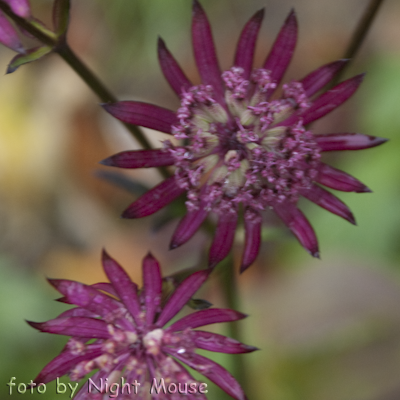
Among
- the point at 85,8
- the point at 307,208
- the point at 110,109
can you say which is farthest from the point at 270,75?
the point at 85,8

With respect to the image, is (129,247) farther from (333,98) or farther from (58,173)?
(333,98)

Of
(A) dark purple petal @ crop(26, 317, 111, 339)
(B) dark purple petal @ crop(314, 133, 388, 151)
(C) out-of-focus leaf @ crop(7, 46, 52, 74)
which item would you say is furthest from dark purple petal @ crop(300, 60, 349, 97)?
(A) dark purple petal @ crop(26, 317, 111, 339)

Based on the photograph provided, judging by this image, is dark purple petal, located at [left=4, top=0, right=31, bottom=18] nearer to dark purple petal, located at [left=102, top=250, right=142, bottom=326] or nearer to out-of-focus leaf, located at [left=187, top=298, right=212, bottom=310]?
dark purple petal, located at [left=102, top=250, right=142, bottom=326]

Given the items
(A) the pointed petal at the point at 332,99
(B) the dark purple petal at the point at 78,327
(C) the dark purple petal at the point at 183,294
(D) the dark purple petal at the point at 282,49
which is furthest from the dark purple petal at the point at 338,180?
(B) the dark purple petal at the point at 78,327

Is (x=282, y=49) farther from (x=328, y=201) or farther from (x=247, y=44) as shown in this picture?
(x=328, y=201)

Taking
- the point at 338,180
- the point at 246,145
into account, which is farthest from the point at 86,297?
the point at 338,180

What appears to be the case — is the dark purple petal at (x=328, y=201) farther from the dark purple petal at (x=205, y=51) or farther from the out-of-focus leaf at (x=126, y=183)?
the out-of-focus leaf at (x=126, y=183)
